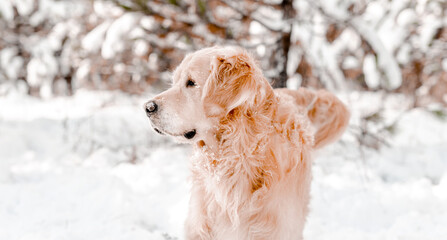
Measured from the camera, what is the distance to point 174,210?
3.46m

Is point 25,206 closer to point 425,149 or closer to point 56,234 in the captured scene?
point 56,234

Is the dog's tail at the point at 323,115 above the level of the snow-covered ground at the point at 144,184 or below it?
above

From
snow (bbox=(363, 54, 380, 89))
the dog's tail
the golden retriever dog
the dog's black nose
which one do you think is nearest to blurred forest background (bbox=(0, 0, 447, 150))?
snow (bbox=(363, 54, 380, 89))

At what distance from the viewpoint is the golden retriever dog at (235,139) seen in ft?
6.54

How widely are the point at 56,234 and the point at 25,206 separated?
0.82 m

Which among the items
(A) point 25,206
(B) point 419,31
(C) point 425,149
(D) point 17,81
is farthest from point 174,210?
(D) point 17,81

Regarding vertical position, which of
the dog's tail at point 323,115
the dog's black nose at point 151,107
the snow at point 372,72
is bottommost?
the dog's tail at point 323,115

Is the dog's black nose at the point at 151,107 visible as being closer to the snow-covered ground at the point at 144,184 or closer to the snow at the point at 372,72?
the snow-covered ground at the point at 144,184

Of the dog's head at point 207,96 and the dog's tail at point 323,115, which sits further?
the dog's tail at point 323,115

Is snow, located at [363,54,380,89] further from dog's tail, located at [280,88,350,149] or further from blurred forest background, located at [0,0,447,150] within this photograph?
dog's tail, located at [280,88,350,149]

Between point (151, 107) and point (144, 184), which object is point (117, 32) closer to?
point (144, 184)

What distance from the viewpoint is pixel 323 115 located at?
312 centimetres

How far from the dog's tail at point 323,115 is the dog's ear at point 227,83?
1180 mm

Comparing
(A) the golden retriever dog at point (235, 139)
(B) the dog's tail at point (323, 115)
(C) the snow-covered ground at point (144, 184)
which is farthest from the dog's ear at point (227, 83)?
(B) the dog's tail at point (323, 115)
